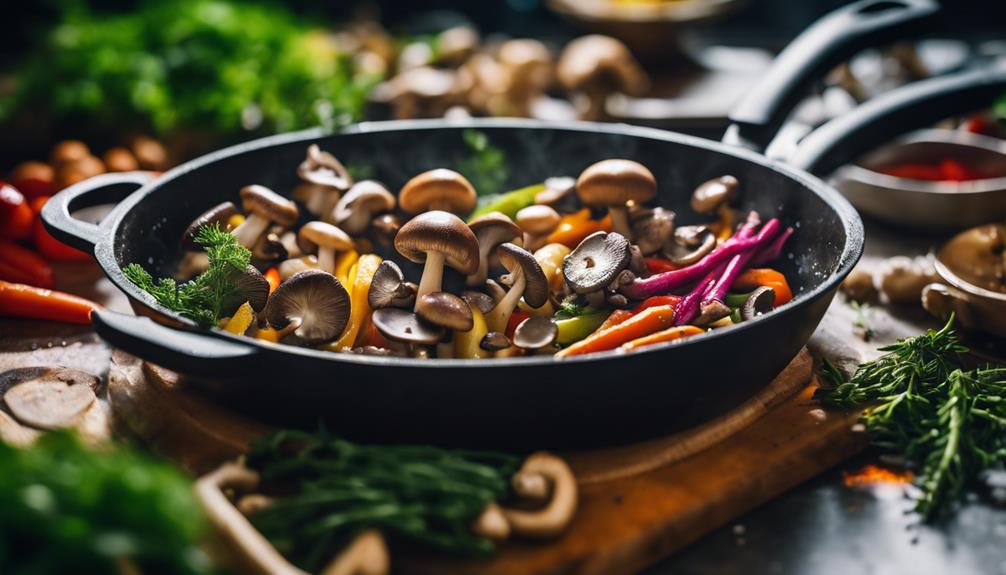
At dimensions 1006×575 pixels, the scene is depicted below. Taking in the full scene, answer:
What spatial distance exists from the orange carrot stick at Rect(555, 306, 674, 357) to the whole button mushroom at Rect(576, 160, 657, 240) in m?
0.42

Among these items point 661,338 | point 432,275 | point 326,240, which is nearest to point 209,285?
point 326,240

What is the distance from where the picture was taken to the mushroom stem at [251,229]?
2.33 m

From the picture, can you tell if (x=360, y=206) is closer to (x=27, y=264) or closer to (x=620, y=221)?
(x=620, y=221)

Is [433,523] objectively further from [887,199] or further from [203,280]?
[887,199]

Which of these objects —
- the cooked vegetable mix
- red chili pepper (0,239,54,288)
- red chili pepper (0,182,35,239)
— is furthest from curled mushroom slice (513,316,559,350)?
red chili pepper (0,182,35,239)

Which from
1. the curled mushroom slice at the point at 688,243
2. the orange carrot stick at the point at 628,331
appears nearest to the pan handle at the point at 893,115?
the curled mushroom slice at the point at 688,243

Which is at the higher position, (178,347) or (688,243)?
(178,347)

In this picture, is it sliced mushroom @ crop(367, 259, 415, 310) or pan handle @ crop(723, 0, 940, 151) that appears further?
pan handle @ crop(723, 0, 940, 151)

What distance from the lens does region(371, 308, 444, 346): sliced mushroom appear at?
70.6 inches

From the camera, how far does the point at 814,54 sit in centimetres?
276

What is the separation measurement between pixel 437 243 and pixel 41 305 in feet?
4.06

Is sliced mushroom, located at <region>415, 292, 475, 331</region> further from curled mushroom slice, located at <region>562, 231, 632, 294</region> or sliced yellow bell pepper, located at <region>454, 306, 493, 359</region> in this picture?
curled mushroom slice, located at <region>562, 231, 632, 294</region>

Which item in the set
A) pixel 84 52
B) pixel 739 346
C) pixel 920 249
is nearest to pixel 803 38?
pixel 920 249

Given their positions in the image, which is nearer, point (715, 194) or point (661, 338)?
point (661, 338)
